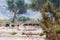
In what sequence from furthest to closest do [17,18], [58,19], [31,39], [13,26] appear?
[17,18]
[13,26]
[31,39]
[58,19]

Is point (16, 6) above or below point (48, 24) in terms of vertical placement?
above

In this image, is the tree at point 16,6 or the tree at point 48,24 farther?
the tree at point 16,6

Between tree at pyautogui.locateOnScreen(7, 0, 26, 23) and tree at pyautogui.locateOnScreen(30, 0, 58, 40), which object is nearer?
tree at pyautogui.locateOnScreen(30, 0, 58, 40)

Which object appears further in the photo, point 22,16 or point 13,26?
point 22,16

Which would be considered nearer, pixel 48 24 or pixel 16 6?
pixel 48 24

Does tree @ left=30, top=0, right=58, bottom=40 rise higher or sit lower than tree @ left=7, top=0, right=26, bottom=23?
lower

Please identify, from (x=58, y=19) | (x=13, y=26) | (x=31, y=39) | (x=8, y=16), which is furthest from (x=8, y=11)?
(x=58, y=19)

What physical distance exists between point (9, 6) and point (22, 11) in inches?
25.0

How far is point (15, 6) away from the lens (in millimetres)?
10227

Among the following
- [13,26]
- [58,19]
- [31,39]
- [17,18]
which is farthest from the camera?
[17,18]

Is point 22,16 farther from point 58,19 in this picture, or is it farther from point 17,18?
point 58,19

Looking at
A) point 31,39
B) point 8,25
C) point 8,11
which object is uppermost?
point 8,11

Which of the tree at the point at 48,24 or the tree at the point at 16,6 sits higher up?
the tree at the point at 16,6

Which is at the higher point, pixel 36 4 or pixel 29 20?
pixel 36 4
